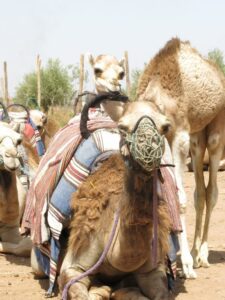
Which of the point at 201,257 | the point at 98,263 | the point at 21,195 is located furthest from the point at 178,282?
the point at 21,195

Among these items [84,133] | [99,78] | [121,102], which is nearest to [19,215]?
[99,78]

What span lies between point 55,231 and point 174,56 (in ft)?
7.10

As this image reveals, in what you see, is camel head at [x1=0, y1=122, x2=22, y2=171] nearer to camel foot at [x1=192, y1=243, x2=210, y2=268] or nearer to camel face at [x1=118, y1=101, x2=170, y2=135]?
camel foot at [x1=192, y1=243, x2=210, y2=268]

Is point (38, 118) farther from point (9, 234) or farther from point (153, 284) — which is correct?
point (153, 284)

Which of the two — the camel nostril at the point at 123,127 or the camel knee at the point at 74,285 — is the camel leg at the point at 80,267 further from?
the camel nostril at the point at 123,127

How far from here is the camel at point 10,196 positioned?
241 inches

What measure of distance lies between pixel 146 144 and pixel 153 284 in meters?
1.18

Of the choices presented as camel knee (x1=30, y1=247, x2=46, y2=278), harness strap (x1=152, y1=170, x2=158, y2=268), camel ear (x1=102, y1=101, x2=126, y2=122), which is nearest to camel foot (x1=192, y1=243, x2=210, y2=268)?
camel knee (x1=30, y1=247, x2=46, y2=278)

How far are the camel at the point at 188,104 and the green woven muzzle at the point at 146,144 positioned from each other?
6.05 ft

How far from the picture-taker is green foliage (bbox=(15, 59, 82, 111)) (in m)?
32.3

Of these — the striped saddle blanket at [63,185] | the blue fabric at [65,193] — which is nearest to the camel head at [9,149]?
the striped saddle blanket at [63,185]

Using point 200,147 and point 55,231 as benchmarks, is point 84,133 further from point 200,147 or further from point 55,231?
point 200,147

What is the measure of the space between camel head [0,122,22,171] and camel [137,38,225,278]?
1.23m

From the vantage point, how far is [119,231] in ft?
13.9
